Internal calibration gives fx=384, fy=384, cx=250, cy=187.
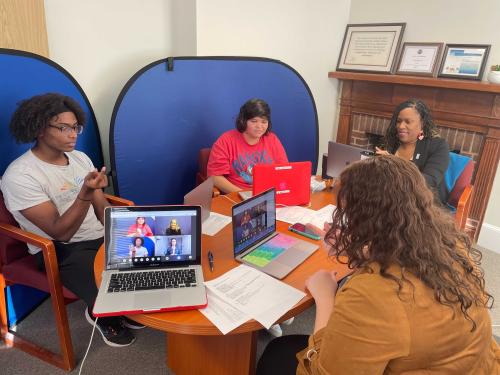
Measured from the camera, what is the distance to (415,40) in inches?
129

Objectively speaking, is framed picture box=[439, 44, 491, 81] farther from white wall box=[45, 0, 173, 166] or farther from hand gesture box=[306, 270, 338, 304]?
hand gesture box=[306, 270, 338, 304]

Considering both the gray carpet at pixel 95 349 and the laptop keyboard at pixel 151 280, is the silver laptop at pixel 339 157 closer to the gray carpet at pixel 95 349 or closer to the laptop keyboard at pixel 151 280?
the gray carpet at pixel 95 349

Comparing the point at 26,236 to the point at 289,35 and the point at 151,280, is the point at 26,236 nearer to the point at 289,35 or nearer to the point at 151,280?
the point at 151,280

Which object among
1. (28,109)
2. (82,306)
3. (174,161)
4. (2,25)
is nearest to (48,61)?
(2,25)

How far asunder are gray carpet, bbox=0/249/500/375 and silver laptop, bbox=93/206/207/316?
0.75 meters

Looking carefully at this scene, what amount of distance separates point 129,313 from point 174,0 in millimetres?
2314

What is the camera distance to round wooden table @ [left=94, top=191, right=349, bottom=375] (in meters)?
1.11

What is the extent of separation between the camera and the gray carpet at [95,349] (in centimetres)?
177

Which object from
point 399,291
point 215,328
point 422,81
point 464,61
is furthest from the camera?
point 422,81

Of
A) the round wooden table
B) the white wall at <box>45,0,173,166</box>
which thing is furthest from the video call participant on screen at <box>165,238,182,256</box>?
the white wall at <box>45,0,173,166</box>

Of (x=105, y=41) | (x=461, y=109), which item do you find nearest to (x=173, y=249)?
(x=105, y=41)

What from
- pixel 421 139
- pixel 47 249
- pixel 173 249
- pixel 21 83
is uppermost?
pixel 21 83

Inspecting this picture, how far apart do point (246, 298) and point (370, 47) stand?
304cm

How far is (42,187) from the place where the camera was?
1684 mm
